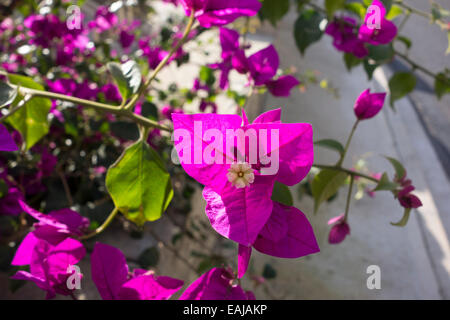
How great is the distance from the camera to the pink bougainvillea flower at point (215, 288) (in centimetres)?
35

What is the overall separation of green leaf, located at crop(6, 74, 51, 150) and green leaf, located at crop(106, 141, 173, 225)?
0.56 feet

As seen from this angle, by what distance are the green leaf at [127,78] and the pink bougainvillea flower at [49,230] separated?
0.14 metres

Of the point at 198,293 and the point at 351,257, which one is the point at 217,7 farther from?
the point at 351,257

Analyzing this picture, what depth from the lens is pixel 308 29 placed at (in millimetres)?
750

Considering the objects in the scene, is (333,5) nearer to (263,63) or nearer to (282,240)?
(263,63)

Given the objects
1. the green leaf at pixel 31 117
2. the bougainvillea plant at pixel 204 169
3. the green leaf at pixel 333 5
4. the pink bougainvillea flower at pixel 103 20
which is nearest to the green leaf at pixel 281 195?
the bougainvillea plant at pixel 204 169

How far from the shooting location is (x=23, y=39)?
1.14m

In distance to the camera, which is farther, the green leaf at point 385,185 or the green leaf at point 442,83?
the green leaf at point 442,83

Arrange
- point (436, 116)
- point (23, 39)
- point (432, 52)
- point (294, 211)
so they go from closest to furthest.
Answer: point (294, 211) < point (23, 39) < point (436, 116) < point (432, 52)

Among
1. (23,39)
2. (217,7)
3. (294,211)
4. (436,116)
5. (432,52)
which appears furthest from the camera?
(432,52)

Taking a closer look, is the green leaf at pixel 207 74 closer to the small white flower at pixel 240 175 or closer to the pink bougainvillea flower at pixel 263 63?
the pink bougainvillea flower at pixel 263 63

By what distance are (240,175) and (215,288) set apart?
0.11 meters

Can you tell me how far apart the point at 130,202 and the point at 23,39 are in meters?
0.97
